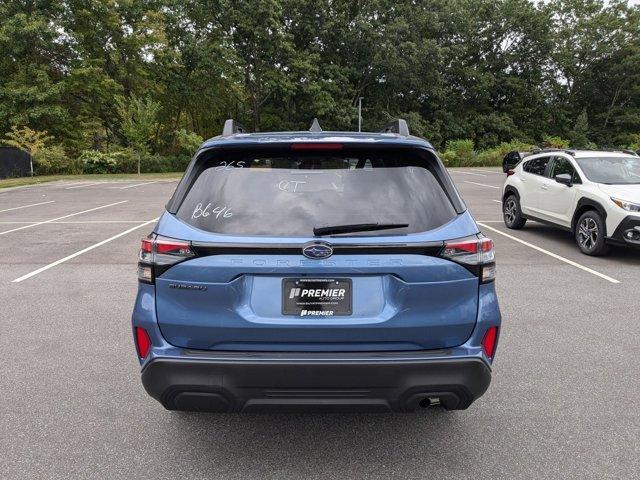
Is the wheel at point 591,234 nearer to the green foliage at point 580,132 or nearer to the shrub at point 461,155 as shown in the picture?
the shrub at point 461,155

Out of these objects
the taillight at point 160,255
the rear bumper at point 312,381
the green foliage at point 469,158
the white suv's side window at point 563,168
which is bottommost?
the rear bumper at point 312,381

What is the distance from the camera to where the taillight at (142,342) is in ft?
8.57

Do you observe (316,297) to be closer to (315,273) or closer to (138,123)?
(315,273)

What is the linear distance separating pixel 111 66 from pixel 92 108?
3.66 meters

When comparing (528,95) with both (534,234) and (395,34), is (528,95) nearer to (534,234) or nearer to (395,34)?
(395,34)

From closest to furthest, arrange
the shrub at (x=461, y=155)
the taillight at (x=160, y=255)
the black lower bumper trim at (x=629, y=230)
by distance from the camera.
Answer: the taillight at (x=160, y=255)
the black lower bumper trim at (x=629, y=230)
the shrub at (x=461, y=155)

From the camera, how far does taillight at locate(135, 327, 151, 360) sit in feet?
8.57

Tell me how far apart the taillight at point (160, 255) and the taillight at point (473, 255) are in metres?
1.26

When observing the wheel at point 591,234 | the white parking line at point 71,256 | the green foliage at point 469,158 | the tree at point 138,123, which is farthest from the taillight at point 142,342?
the green foliage at point 469,158

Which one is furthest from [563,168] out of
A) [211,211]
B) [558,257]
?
[211,211]

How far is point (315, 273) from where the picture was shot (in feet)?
8.06

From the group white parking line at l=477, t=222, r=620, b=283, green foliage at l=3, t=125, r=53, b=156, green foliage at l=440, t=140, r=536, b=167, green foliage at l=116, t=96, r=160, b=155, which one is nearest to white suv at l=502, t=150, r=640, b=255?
white parking line at l=477, t=222, r=620, b=283

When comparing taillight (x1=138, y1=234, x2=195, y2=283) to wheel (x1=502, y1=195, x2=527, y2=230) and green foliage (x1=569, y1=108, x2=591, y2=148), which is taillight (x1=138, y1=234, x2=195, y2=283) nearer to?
wheel (x1=502, y1=195, x2=527, y2=230)

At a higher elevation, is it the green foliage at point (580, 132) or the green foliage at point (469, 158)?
the green foliage at point (580, 132)
